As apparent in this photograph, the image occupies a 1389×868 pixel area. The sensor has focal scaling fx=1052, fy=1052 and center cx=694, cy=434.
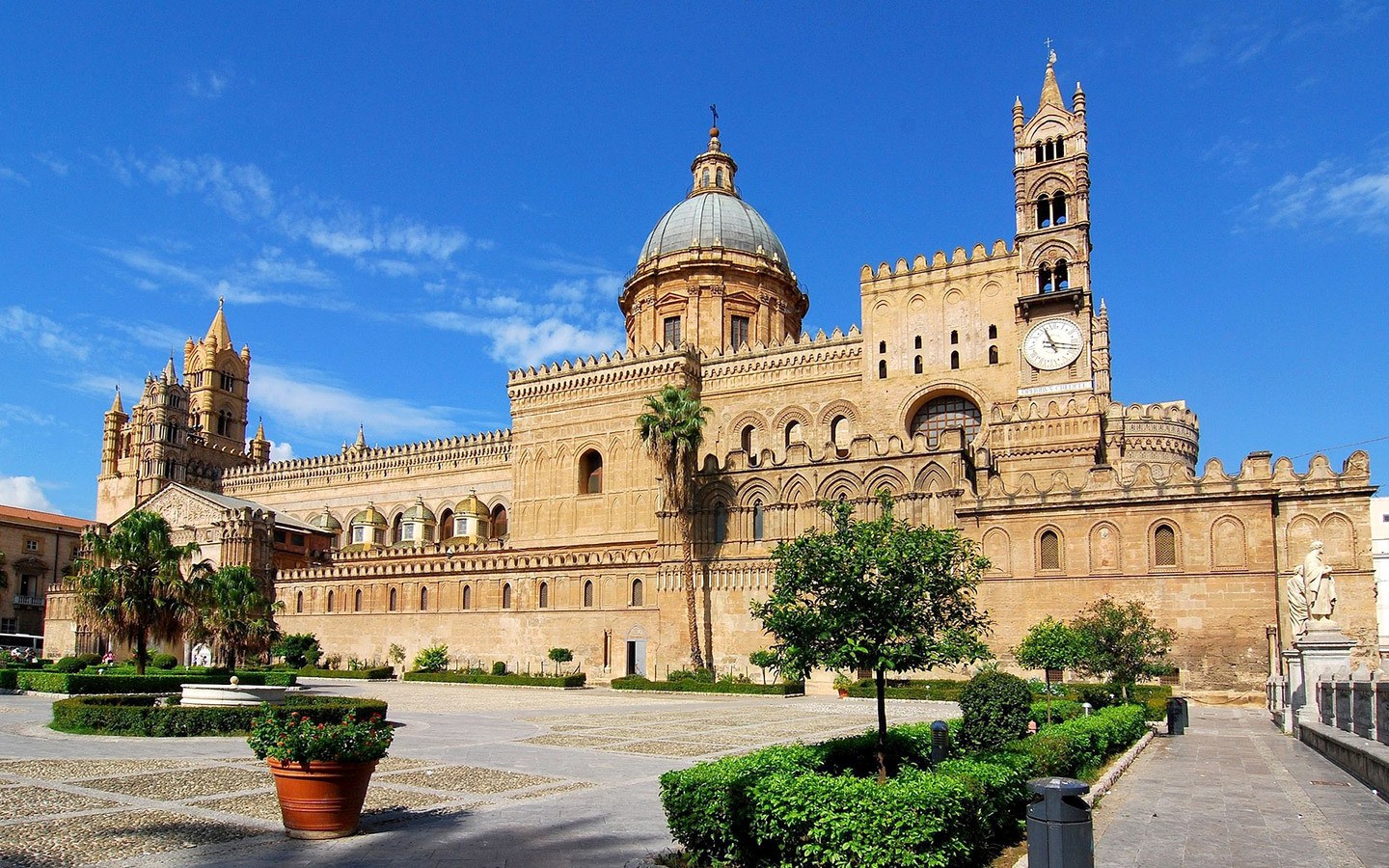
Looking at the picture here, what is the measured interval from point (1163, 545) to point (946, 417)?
41.2 feet

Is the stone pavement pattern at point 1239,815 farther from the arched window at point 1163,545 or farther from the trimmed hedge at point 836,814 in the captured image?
the arched window at point 1163,545

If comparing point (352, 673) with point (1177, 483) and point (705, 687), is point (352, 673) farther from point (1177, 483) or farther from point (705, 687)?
point (1177, 483)

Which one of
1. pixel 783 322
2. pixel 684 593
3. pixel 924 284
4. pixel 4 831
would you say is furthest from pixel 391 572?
pixel 4 831

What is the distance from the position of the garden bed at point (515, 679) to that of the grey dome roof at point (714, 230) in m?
26.3

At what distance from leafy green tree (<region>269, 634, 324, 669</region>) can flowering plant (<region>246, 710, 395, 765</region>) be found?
4572 cm

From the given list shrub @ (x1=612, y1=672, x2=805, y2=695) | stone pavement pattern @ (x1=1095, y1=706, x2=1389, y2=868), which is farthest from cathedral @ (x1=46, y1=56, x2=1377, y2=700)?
stone pavement pattern @ (x1=1095, y1=706, x2=1389, y2=868)

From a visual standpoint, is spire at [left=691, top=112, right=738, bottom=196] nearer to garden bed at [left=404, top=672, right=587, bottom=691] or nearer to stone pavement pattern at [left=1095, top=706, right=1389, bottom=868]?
garden bed at [left=404, top=672, right=587, bottom=691]

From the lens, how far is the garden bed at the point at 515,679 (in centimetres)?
4388

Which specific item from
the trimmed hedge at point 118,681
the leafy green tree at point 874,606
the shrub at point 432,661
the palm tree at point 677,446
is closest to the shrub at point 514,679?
the shrub at point 432,661

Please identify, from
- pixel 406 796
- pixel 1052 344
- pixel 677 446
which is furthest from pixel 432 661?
pixel 406 796

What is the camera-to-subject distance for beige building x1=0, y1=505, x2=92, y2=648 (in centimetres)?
7188

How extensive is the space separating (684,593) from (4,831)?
3568cm

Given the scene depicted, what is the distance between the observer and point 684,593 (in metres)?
45.3

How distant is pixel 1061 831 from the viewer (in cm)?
679
